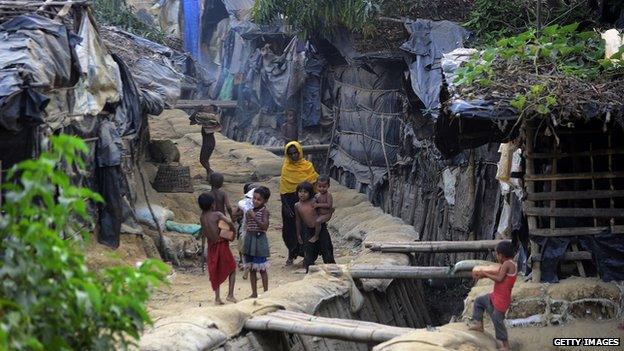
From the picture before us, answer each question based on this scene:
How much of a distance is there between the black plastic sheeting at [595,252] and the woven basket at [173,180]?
828cm

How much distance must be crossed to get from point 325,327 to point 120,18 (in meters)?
12.7

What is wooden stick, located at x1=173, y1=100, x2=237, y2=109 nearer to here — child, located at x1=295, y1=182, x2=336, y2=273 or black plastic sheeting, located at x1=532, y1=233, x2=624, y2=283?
child, located at x1=295, y1=182, x2=336, y2=273

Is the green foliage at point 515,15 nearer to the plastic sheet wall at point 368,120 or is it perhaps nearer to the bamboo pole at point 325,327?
the plastic sheet wall at point 368,120

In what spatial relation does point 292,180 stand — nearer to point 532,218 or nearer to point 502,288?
point 532,218

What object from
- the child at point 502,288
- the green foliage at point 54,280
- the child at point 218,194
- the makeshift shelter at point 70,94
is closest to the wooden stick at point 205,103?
the makeshift shelter at point 70,94

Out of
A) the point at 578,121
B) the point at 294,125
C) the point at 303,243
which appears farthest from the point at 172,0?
the point at 578,121

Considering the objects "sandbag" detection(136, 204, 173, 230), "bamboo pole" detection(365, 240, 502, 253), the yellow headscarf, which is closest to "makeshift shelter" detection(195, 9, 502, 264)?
"bamboo pole" detection(365, 240, 502, 253)

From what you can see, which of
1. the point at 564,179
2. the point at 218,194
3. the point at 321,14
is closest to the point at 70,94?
the point at 218,194

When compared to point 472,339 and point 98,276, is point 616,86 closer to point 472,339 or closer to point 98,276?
point 472,339

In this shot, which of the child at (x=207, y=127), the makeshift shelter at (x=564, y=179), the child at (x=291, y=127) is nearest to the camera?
the makeshift shelter at (x=564, y=179)

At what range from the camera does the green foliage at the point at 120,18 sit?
20438 millimetres

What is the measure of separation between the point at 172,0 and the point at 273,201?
12.7 metres

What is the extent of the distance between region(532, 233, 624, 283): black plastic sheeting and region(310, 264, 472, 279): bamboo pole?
123 cm

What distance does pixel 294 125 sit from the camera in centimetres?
2223
